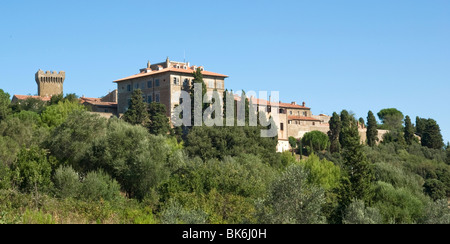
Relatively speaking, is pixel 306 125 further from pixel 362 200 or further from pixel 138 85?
pixel 362 200

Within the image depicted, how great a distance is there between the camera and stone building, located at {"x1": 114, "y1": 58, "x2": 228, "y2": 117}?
221 feet

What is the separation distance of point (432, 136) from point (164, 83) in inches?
1377

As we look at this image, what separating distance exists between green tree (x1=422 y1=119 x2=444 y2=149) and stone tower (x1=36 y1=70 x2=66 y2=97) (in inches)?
2048

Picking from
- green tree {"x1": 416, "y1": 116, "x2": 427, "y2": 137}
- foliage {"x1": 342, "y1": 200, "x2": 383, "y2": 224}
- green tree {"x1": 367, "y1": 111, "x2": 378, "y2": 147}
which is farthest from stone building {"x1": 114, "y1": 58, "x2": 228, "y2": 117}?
foliage {"x1": 342, "y1": 200, "x2": 383, "y2": 224}

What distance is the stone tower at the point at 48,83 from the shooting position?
293ft

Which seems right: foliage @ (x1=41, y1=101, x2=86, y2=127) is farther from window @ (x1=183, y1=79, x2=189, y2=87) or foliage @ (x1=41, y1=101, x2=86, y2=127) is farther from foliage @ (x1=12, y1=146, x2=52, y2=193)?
foliage @ (x1=12, y1=146, x2=52, y2=193)

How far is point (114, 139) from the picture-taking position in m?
35.1

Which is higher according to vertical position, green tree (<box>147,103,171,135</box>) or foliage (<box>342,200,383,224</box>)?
green tree (<box>147,103,171,135</box>)

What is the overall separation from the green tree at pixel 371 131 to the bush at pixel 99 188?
46.1 metres

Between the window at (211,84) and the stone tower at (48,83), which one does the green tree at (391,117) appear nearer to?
the window at (211,84)

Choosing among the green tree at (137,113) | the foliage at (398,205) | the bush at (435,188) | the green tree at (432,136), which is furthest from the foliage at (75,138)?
the green tree at (432,136)

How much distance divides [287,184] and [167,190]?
1040 cm

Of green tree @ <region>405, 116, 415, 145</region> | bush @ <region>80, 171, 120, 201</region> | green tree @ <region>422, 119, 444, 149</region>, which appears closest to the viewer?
bush @ <region>80, 171, 120, 201</region>
